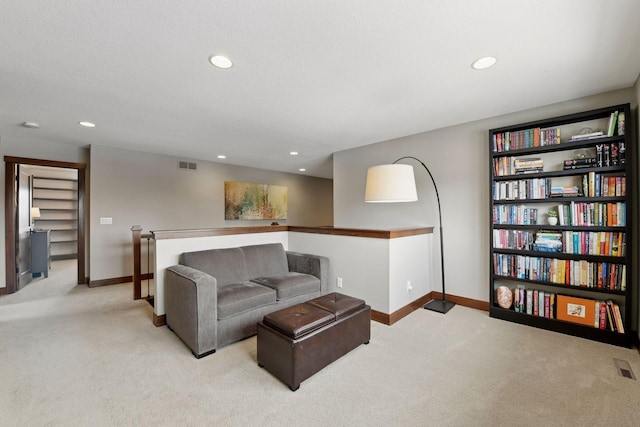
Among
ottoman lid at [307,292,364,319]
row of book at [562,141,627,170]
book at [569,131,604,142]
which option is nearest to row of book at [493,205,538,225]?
row of book at [562,141,627,170]

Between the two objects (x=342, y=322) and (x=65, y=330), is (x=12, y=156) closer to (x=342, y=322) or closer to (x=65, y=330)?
(x=65, y=330)

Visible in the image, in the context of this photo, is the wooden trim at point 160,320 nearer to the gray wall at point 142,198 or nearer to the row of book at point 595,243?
the gray wall at point 142,198

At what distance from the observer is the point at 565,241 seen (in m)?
2.85

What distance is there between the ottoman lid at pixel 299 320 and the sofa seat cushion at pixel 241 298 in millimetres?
517

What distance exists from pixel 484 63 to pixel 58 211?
9814 mm

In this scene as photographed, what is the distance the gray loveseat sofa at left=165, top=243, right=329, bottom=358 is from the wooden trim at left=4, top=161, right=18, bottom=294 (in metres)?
3.33

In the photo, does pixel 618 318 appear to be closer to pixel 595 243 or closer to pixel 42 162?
pixel 595 243

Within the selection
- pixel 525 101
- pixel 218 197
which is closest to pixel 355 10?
pixel 525 101

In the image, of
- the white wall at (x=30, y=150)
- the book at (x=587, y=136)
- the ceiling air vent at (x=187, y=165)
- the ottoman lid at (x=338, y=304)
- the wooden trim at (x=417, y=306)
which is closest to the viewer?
the ottoman lid at (x=338, y=304)

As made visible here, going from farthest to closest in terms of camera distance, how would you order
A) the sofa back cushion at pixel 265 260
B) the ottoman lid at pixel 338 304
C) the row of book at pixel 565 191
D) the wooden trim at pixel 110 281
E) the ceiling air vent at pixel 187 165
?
the ceiling air vent at pixel 187 165, the wooden trim at pixel 110 281, the sofa back cushion at pixel 265 260, the row of book at pixel 565 191, the ottoman lid at pixel 338 304

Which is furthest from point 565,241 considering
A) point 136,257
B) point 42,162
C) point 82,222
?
point 42,162

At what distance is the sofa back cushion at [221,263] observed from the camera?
9.80 ft

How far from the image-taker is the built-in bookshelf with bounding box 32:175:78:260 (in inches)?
280

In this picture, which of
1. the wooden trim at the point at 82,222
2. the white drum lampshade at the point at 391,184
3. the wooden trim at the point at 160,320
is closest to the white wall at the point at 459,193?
the white drum lampshade at the point at 391,184
